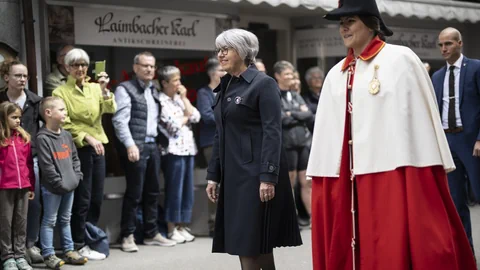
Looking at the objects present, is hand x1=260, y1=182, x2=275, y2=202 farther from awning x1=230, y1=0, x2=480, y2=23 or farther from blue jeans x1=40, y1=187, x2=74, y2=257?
awning x1=230, y1=0, x2=480, y2=23

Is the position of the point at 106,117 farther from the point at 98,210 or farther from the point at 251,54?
the point at 251,54

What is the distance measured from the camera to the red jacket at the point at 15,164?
24.7 ft

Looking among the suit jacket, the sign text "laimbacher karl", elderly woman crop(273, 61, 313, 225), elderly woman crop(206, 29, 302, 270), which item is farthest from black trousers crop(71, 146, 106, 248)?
the suit jacket

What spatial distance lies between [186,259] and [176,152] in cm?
142

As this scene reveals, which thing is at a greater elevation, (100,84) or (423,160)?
(100,84)

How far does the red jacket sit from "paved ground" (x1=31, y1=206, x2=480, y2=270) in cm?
95

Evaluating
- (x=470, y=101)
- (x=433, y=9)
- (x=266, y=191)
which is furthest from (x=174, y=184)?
(x=433, y=9)

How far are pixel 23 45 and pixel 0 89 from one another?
658mm

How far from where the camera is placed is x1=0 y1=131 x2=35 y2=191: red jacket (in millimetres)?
7520

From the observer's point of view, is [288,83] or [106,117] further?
[288,83]

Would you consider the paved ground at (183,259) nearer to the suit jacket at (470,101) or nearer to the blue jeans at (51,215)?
the blue jeans at (51,215)

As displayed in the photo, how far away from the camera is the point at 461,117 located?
25.2 feet

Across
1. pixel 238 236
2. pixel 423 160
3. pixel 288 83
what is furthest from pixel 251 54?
pixel 288 83

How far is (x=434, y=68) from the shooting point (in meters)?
13.8
